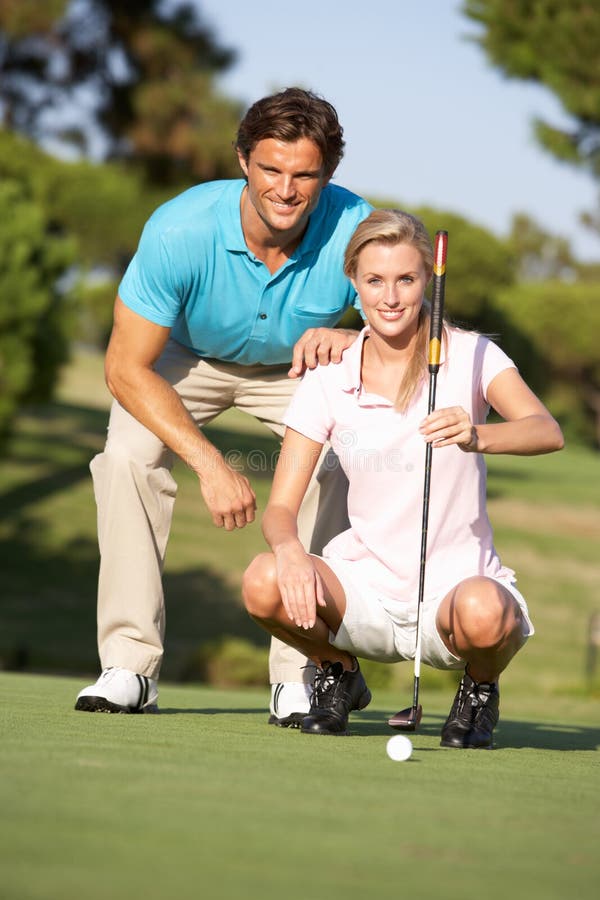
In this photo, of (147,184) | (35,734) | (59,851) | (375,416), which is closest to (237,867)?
(59,851)

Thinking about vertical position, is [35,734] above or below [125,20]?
below

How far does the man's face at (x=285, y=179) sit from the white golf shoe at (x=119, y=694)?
1.60 meters

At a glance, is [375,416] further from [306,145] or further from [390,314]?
[306,145]

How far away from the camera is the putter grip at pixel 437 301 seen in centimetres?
385

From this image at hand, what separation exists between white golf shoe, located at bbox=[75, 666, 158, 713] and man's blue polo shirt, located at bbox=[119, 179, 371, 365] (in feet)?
3.99

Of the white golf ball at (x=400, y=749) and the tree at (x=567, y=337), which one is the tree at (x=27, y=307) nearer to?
the white golf ball at (x=400, y=749)

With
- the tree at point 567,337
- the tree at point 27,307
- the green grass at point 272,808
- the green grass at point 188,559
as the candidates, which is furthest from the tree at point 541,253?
the green grass at point 272,808

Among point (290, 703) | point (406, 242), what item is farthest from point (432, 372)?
point (290, 703)

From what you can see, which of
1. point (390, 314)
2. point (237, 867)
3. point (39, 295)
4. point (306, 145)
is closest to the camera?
point (237, 867)

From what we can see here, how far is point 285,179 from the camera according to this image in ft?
14.3

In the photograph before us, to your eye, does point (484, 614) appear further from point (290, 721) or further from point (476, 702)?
point (290, 721)

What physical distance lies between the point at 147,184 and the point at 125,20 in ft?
8.74

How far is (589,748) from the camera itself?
167 inches

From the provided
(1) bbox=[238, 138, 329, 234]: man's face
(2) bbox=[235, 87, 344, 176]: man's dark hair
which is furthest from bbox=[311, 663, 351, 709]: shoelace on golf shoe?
(2) bbox=[235, 87, 344, 176]: man's dark hair
